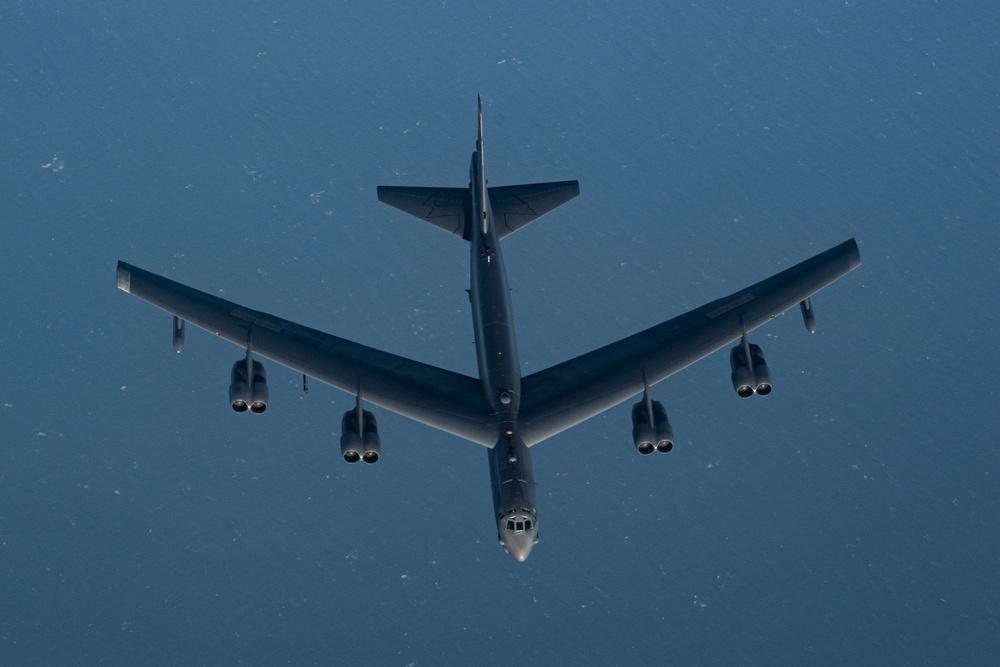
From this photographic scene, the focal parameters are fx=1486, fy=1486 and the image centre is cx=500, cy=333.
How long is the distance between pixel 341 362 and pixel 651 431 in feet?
56.2

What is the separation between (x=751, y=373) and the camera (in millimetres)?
81125

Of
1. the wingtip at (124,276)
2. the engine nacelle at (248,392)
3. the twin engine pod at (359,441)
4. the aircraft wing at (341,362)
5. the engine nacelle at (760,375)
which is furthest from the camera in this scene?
the wingtip at (124,276)

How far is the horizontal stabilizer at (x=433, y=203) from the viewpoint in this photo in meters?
89.0

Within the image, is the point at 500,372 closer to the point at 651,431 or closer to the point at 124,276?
the point at 651,431

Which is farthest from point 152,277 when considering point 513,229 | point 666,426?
point 666,426

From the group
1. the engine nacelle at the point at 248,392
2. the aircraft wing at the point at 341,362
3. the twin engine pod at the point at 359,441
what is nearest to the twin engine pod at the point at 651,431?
the aircraft wing at the point at 341,362

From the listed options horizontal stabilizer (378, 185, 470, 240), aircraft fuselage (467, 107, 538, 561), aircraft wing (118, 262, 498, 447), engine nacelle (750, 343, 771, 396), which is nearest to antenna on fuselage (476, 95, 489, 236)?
aircraft fuselage (467, 107, 538, 561)

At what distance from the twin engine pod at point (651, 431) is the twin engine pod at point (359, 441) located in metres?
13.7

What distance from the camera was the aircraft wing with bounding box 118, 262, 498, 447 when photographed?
78625 mm

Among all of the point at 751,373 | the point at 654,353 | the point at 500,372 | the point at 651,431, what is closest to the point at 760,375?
the point at 751,373

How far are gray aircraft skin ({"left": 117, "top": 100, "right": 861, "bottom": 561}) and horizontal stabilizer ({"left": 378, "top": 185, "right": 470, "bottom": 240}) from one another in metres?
3.75

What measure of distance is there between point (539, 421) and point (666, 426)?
6.74m

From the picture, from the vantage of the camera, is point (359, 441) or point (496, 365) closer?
point (359, 441)

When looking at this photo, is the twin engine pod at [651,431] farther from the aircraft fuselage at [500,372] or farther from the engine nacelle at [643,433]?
the aircraft fuselage at [500,372]
